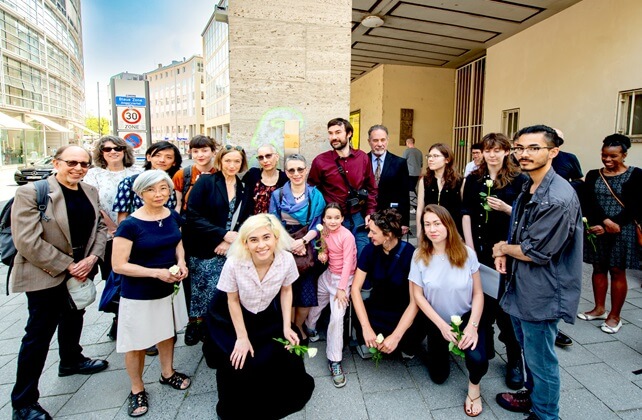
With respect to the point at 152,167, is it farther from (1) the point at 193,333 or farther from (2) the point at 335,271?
(2) the point at 335,271

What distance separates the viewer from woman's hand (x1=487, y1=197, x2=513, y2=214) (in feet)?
10.2

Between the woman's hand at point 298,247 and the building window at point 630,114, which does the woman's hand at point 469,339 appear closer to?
the woman's hand at point 298,247

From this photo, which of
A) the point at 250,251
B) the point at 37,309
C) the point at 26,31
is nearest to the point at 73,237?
the point at 37,309

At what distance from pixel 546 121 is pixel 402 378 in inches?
301

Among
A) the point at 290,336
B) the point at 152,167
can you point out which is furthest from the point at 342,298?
the point at 152,167

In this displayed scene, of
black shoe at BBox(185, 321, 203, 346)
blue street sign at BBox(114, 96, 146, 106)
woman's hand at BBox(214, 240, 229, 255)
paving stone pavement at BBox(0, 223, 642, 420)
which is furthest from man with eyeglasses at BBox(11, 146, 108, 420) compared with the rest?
blue street sign at BBox(114, 96, 146, 106)

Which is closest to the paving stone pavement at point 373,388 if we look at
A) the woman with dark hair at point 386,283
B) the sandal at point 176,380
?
the sandal at point 176,380

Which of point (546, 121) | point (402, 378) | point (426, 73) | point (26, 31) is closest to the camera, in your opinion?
point (402, 378)

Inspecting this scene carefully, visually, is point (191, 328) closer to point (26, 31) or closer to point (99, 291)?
point (99, 291)

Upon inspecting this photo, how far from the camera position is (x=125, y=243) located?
2.47 meters

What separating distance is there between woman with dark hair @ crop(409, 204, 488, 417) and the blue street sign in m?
7.49

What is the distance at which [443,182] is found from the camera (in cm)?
382

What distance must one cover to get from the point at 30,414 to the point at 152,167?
2.45m

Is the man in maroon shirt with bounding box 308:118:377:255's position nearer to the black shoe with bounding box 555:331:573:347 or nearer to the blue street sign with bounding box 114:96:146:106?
the black shoe with bounding box 555:331:573:347
